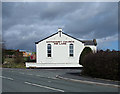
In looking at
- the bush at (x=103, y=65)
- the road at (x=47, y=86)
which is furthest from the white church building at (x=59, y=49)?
the road at (x=47, y=86)

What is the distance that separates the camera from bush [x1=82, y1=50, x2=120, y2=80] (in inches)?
502

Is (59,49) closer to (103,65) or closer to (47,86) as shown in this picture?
(103,65)

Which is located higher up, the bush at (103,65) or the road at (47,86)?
the bush at (103,65)

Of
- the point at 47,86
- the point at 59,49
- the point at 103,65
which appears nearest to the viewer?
the point at 47,86

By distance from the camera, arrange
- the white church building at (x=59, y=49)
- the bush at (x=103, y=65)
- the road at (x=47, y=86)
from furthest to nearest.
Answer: the white church building at (x=59, y=49), the bush at (x=103, y=65), the road at (x=47, y=86)

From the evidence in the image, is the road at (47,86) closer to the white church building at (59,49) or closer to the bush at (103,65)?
the bush at (103,65)

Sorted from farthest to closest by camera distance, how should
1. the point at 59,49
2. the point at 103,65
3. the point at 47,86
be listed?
the point at 59,49 < the point at 103,65 < the point at 47,86

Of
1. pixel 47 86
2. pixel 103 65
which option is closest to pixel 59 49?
pixel 103 65

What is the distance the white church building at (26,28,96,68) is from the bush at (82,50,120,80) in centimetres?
1556

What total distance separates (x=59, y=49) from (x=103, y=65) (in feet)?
60.4

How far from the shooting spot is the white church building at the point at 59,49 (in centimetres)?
3150

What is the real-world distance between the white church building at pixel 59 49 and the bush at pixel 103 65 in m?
15.6

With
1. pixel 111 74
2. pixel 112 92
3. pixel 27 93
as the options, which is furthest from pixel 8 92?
pixel 111 74

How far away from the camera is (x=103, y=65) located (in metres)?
13.7
